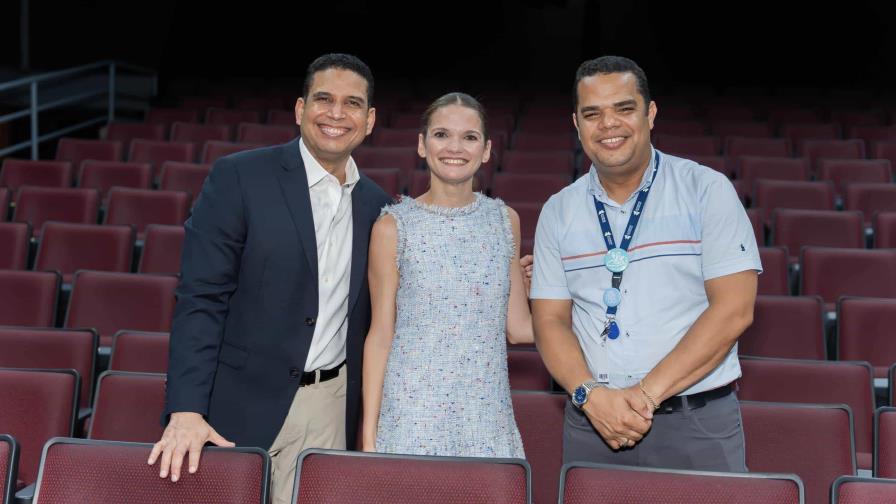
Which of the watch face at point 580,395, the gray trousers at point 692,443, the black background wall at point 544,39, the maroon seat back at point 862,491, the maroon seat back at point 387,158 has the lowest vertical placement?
the maroon seat back at point 862,491

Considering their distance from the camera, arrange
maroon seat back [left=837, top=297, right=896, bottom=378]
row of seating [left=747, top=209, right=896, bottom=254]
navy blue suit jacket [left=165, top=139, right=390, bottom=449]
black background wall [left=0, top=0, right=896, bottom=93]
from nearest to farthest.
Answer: navy blue suit jacket [left=165, top=139, right=390, bottom=449] < maroon seat back [left=837, top=297, right=896, bottom=378] < row of seating [left=747, top=209, right=896, bottom=254] < black background wall [left=0, top=0, right=896, bottom=93]

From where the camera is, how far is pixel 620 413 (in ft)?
6.07

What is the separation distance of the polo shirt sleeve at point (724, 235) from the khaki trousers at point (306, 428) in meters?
0.82

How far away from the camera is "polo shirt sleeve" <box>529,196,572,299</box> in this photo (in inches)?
79.7

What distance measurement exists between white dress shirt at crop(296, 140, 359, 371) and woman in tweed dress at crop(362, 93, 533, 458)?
3.0 inches

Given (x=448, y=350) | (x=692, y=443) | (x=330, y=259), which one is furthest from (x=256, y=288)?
(x=692, y=443)

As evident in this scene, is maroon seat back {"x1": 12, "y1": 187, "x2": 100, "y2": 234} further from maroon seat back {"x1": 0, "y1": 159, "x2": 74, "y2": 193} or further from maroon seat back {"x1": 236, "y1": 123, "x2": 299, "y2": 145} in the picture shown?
maroon seat back {"x1": 236, "y1": 123, "x2": 299, "y2": 145}

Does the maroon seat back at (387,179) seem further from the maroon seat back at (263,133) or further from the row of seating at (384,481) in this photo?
the row of seating at (384,481)

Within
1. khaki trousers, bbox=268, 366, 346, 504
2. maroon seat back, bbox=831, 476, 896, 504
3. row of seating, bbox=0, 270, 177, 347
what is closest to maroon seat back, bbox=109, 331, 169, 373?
row of seating, bbox=0, 270, 177, 347

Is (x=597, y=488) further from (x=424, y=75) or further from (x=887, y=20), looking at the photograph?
(x=887, y=20)

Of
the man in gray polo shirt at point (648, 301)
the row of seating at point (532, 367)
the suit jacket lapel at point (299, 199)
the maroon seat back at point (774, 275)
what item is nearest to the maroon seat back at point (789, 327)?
the row of seating at point (532, 367)

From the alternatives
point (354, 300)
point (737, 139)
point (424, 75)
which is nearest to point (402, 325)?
point (354, 300)

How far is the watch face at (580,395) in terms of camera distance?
190 centimetres

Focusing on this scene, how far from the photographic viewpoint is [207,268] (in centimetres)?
194
